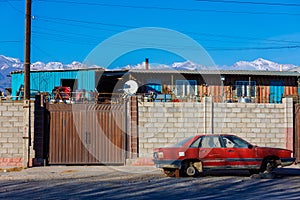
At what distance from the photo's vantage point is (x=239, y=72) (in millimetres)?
33094

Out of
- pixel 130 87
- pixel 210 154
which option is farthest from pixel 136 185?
pixel 130 87

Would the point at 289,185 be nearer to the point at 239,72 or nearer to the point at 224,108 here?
the point at 224,108

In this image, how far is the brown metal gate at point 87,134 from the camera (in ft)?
68.6

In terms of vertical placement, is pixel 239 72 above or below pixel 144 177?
above

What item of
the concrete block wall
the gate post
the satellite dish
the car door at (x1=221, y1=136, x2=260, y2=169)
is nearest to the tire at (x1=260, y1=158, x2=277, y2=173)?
the car door at (x1=221, y1=136, x2=260, y2=169)

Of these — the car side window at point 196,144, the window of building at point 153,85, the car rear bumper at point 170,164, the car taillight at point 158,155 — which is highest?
the window of building at point 153,85

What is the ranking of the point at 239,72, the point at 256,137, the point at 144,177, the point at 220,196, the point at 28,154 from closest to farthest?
1. the point at 220,196
2. the point at 144,177
3. the point at 28,154
4. the point at 256,137
5. the point at 239,72

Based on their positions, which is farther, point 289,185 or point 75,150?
point 75,150

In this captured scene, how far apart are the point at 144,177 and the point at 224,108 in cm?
618

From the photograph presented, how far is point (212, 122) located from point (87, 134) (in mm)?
5380

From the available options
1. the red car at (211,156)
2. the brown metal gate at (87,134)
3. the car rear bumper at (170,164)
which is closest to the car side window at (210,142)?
the red car at (211,156)

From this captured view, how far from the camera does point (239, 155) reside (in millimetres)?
16859

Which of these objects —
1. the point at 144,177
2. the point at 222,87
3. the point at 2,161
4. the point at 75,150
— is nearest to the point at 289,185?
the point at 144,177

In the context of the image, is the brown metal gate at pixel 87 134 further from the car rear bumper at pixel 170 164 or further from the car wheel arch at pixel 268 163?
the car wheel arch at pixel 268 163
